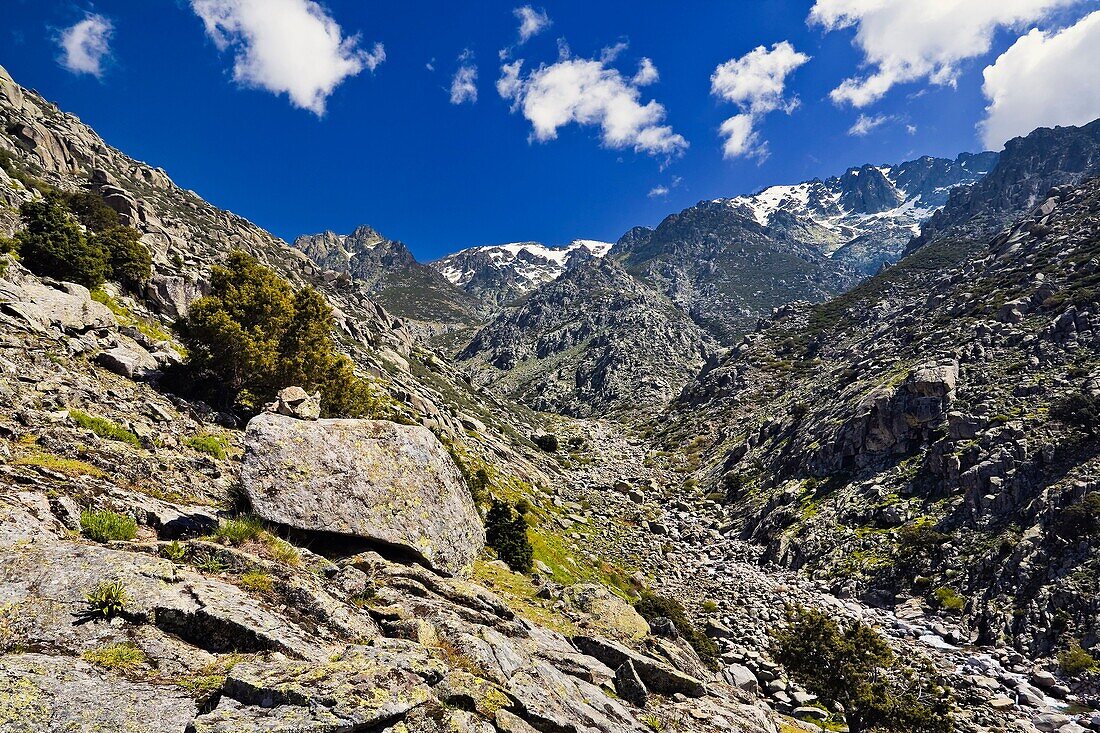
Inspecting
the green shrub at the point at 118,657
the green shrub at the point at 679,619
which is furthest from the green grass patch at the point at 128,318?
the green shrub at the point at 679,619

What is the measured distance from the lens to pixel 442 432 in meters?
59.6

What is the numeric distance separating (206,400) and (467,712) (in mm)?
23054

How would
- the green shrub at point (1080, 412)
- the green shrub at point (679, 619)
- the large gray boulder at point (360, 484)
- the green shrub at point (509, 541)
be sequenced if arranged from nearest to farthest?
1. the large gray boulder at point (360, 484)
2. the green shrub at point (679, 619)
3. the green shrub at point (509, 541)
4. the green shrub at point (1080, 412)

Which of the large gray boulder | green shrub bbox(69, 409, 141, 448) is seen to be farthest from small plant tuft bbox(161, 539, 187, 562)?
green shrub bbox(69, 409, 141, 448)

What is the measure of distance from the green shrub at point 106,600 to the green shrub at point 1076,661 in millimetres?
39400

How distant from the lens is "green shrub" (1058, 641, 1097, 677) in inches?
939

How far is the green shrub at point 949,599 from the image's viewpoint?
1233 inches

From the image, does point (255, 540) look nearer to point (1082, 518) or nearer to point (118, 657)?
point (118, 657)

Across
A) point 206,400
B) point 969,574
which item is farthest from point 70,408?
point 969,574

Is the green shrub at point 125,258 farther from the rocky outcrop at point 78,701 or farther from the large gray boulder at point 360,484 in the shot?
the rocky outcrop at point 78,701

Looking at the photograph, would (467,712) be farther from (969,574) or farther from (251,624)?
(969,574)

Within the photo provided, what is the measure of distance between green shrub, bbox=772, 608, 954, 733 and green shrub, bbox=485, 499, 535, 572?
1372cm

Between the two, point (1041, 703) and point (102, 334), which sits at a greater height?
point (102, 334)

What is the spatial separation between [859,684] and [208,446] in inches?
1130
